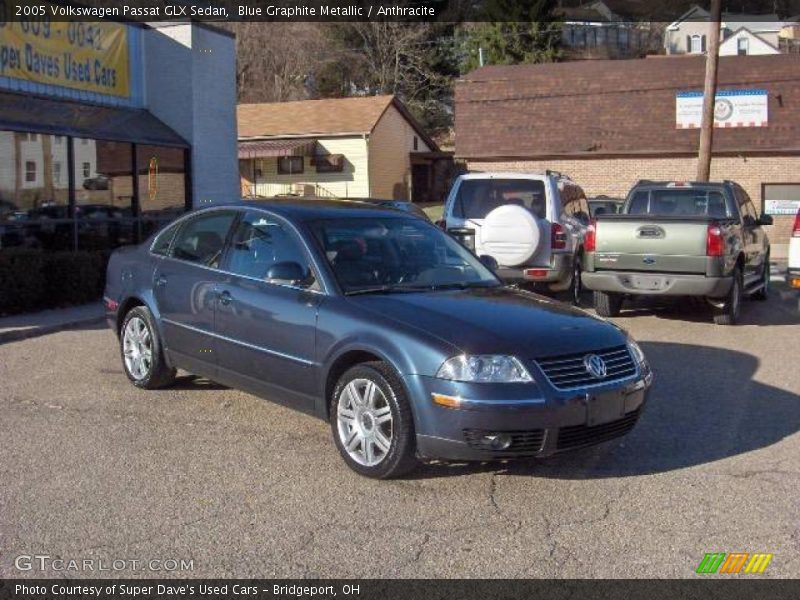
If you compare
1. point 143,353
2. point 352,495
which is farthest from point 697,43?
point 352,495

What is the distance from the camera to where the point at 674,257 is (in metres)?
11.2

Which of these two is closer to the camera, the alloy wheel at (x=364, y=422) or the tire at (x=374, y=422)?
the tire at (x=374, y=422)

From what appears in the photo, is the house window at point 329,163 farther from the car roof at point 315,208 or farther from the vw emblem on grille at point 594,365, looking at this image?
the vw emblem on grille at point 594,365

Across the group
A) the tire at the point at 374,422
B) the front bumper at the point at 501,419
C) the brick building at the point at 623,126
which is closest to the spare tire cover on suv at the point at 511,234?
the tire at the point at 374,422

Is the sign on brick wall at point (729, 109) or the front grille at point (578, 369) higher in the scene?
the sign on brick wall at point (729, 109)

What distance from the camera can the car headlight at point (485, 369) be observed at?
508 centimetres

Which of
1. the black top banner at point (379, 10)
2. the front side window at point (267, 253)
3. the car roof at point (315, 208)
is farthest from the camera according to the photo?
the black top banner at point (379, 10)

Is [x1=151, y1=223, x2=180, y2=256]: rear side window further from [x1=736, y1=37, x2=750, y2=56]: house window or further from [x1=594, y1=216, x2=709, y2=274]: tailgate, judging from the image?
[x1=736, y1=37, x2=750, y2=56]: house window

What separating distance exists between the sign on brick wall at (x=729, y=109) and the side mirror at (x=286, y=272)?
24.5 metres

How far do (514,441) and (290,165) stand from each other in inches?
1344

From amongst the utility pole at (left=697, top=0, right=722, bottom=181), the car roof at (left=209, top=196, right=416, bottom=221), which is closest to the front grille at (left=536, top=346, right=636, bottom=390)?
the car roof at (left=209, top=196, right=416, bottom=221)

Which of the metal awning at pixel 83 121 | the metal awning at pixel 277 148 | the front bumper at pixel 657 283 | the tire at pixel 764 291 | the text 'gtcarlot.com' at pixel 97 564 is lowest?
the text 'gtcarlot.com' at pixel 97 564

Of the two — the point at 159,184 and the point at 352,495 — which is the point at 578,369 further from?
the point at 159,184

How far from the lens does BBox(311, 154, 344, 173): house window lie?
37156 mm
